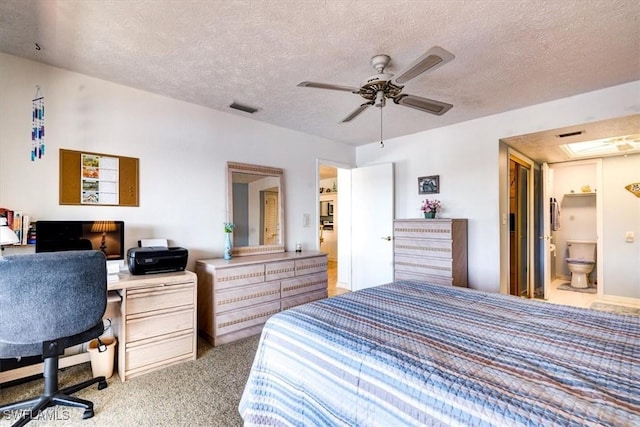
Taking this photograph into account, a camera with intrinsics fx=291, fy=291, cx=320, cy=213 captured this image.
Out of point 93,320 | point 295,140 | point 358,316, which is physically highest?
point 295,140

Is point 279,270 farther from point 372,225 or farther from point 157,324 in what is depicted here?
point 372,225

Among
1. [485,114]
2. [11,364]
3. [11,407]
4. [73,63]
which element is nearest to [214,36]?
[73,63]

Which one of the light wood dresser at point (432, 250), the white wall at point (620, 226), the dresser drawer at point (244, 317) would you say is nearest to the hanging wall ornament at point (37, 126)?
the dresser drawer at point (244, 317)

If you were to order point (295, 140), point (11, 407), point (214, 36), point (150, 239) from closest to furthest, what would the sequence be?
point (11, 407) < point (214, 36) < point (150, 239) < point (295, 140)

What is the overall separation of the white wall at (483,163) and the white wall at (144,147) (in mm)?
1815

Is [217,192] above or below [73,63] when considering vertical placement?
below

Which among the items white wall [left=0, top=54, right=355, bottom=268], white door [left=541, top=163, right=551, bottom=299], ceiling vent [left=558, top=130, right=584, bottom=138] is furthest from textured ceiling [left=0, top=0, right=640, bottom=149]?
white door [left=541, top=163, right=551, bottom=299]

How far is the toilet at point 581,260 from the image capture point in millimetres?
4914

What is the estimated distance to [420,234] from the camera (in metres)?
3.59

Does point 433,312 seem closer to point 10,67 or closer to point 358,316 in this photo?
point 358,316

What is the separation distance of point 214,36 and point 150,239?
189cm

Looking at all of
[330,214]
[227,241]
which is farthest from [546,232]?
[330,214]

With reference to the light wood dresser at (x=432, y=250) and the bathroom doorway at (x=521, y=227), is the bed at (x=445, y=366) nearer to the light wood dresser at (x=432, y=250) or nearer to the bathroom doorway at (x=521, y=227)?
the light wood dresser at (x=432, y=250)

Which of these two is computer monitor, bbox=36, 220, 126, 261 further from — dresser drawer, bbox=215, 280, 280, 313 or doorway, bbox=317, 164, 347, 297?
doorway, bbox=317, 164, 347, 297
